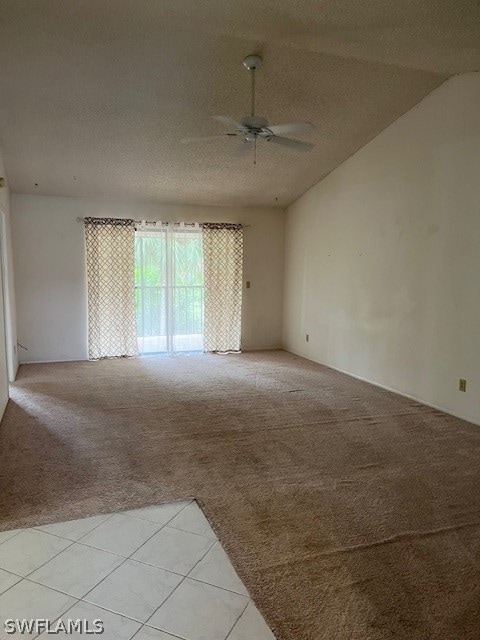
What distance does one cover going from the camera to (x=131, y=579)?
64.8 inches

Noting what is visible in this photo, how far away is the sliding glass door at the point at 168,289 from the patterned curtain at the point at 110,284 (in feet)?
0.59

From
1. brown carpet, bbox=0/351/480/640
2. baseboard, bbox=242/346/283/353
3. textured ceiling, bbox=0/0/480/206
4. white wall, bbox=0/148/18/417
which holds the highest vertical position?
textured ceiling, bbox=0/0/480/206

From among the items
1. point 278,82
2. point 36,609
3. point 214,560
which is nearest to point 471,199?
point 278,82

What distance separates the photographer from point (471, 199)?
141 inches

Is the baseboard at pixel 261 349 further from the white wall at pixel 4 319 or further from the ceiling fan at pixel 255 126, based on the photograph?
the ceiling fan at pixel 255 126

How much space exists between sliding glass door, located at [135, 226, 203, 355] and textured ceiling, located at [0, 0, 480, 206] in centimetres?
116

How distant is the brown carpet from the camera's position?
5.15 ft

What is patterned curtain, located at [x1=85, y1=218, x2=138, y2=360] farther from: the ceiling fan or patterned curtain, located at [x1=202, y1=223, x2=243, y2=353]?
the ceiling fan

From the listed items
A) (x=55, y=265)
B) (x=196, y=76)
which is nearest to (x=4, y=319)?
(x=55, y=265)

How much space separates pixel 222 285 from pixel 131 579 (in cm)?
532

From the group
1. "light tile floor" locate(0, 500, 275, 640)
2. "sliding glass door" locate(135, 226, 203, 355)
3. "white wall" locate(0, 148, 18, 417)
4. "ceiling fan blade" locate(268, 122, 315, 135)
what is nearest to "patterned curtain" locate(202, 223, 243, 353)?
"sliding glass door" locate(135, 226, 203, 355)

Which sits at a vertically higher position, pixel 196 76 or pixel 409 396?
pixel 196 76

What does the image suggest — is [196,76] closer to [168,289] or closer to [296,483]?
[296,483]

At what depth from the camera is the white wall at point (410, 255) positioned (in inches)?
143
